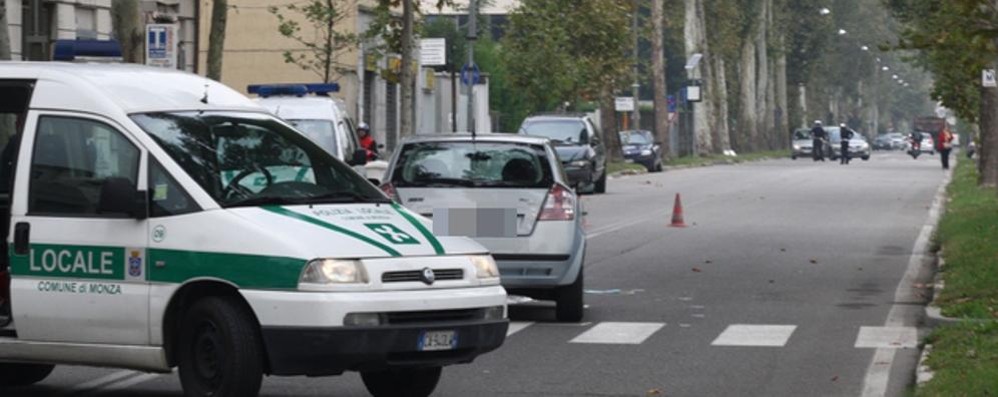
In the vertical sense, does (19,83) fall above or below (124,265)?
above

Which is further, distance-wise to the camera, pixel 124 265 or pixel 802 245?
pixel 802 245

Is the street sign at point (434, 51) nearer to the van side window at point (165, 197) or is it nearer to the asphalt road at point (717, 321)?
the asphalt road at point (717, 321)

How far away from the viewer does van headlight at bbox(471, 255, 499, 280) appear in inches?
413

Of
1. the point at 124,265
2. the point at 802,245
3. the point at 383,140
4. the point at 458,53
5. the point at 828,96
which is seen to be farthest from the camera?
the point at 828,96

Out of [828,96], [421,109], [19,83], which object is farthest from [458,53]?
[828,96]

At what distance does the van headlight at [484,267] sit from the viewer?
10.5 meters

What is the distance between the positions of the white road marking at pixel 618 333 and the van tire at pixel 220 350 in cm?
523

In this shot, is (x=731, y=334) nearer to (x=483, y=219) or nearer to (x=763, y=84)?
(x=483, y=219)

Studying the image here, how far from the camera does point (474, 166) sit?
16.3 metres

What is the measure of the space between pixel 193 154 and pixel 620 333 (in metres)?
5.77

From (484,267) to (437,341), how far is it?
589 mm

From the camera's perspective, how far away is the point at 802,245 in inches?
1037

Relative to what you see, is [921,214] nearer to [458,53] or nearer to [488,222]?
[488,222]

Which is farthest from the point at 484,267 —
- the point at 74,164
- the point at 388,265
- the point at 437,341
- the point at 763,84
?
the point at 763,84
